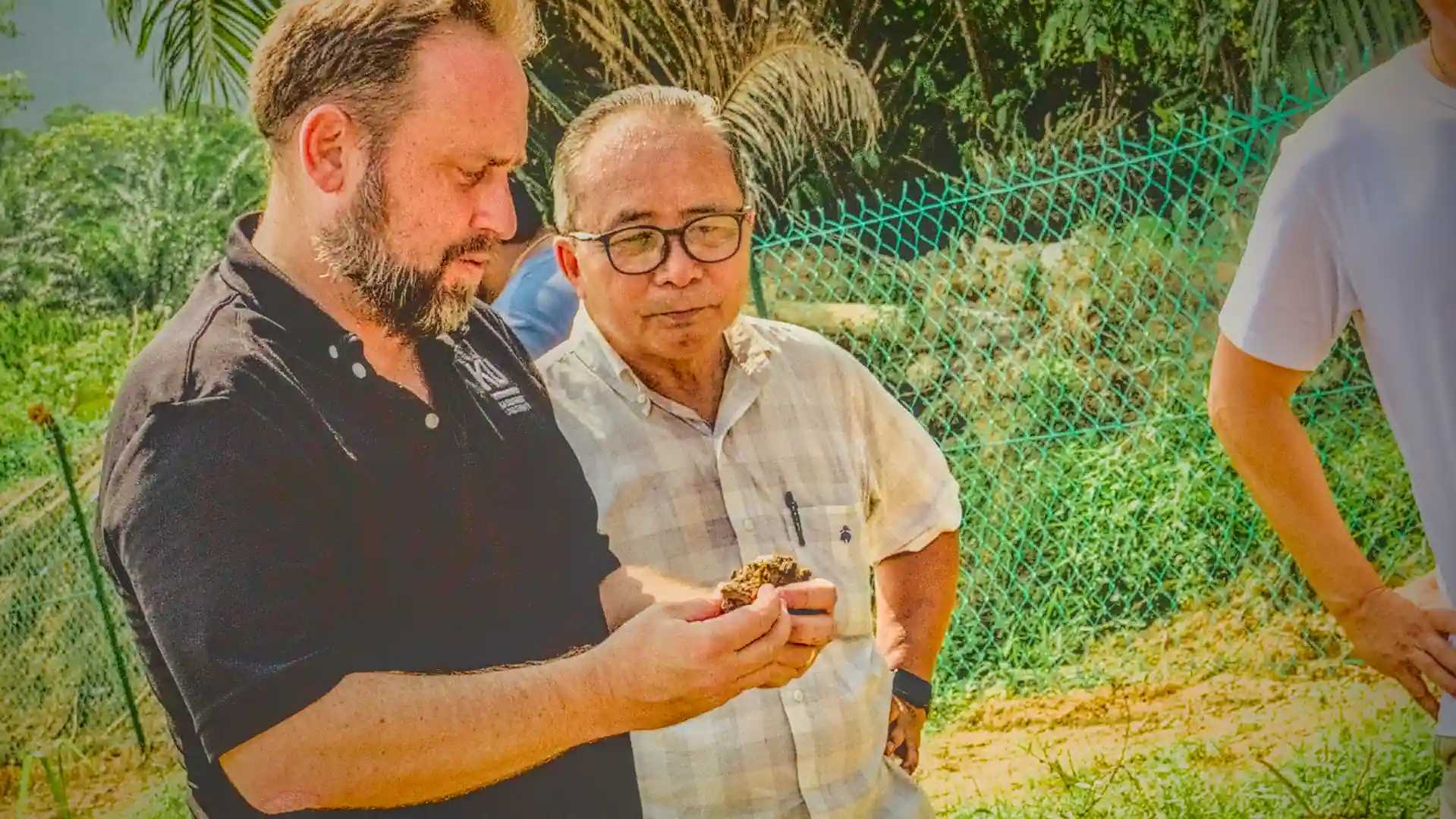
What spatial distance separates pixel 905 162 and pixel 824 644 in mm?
897

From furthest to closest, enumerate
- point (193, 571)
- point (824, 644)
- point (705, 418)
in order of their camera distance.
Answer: point (705, 418) → point (824, 644) → point (193, 571)

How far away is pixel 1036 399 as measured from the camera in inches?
95.7

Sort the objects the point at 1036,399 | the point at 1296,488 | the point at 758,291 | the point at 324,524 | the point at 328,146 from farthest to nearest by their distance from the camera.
Answer: the point at 1036,399
the point at 758,291
the point at 1296,488
the point at 328,146
the point at 324,524

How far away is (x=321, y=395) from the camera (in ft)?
5.38

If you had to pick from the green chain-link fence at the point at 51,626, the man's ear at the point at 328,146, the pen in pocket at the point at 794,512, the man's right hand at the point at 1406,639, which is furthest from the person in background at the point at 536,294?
the man's right hand at the point at 1406,639

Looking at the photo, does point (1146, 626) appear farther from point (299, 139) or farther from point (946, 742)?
point (299, 139)

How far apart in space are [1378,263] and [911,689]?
937 mm

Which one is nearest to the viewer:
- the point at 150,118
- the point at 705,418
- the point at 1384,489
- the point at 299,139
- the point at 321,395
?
the point at 321,395

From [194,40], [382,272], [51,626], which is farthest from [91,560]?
[382,272]

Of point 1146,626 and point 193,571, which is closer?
point 193,571

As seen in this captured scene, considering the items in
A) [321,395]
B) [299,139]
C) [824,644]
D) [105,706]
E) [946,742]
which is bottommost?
[946,742]

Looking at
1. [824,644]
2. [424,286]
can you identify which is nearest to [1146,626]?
[824,644]

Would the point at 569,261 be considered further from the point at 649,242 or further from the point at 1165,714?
the point at 1165,714

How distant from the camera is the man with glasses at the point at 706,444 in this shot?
1981mm
